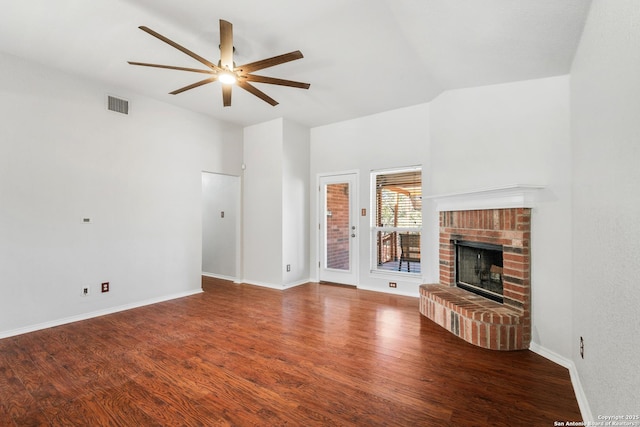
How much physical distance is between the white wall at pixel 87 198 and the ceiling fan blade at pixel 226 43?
237 cm

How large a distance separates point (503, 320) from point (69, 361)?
388cm

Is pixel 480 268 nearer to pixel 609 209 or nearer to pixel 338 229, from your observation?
pixel 609 209

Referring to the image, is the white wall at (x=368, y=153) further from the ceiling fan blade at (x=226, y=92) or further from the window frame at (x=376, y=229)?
the ceiling fan blade at (x=226, y=92)

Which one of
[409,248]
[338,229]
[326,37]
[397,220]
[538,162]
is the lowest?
[409,248]

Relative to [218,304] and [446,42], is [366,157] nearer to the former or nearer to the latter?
[446,42]

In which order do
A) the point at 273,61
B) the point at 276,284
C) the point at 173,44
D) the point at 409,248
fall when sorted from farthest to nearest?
1. the point at 276,284
2. the point at 409,248
3. the point at 273,61
4. the point at 173,44

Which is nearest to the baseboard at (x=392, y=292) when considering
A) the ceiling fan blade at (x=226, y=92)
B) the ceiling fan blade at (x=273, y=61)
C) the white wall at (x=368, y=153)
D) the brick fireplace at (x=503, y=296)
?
the white wall at (x=368, y=153)

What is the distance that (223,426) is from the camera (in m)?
1.81

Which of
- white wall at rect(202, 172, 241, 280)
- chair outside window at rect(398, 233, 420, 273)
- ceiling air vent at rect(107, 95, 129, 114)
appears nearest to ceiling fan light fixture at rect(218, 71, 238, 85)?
ceiling air vent at rect(107, 95, 129, 114)

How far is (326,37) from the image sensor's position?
2826 mm

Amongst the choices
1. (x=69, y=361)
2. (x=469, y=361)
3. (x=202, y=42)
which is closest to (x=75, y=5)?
(x=202, y=42)

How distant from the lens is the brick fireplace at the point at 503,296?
2814 mm

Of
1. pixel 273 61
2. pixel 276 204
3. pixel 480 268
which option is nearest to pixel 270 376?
pixel 273 61

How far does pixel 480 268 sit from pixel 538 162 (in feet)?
4.59
